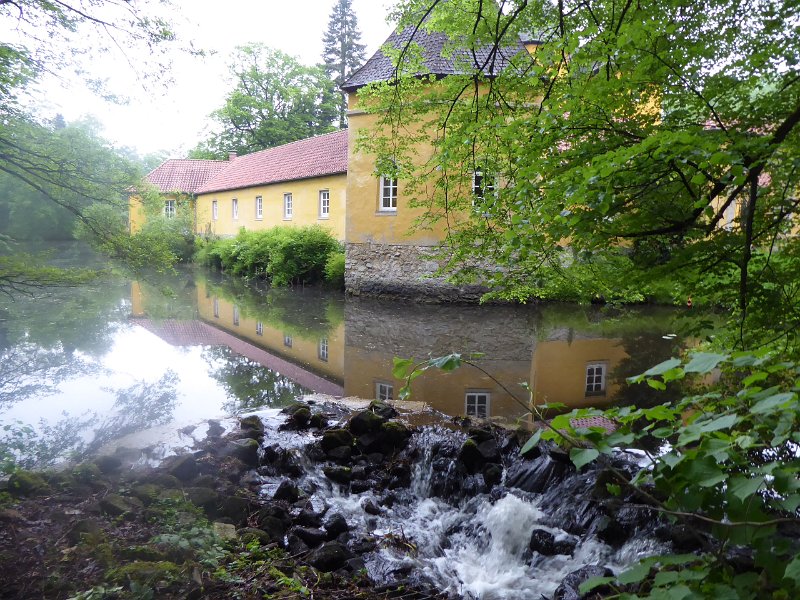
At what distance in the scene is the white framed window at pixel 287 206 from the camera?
2709 cm

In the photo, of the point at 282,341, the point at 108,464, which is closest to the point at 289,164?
the point at 282,341

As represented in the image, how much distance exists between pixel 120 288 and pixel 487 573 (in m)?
20.9

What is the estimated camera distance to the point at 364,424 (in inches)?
249

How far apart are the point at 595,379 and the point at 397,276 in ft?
31.1

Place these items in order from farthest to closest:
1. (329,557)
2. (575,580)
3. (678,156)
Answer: (329,557) < (575,580) < (678,156)

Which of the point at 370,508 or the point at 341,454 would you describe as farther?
the point at 341,454

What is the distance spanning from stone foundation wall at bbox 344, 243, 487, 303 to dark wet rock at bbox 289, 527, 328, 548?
12691 mm

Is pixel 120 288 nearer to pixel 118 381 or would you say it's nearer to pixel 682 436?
pixel 118 381

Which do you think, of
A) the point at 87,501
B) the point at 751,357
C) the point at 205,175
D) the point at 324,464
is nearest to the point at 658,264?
the point at 751,357

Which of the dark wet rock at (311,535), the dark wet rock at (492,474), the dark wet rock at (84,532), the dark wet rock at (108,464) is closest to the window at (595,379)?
the dark wet rock at (492,474)

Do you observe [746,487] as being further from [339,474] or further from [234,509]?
[339,474]

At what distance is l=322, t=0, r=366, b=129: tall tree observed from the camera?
44016 millimetres

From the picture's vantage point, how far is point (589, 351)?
11.2 meters

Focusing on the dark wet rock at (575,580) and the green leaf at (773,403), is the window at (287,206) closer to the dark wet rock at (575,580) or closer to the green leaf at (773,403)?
the dark wet rock at (575,580)
